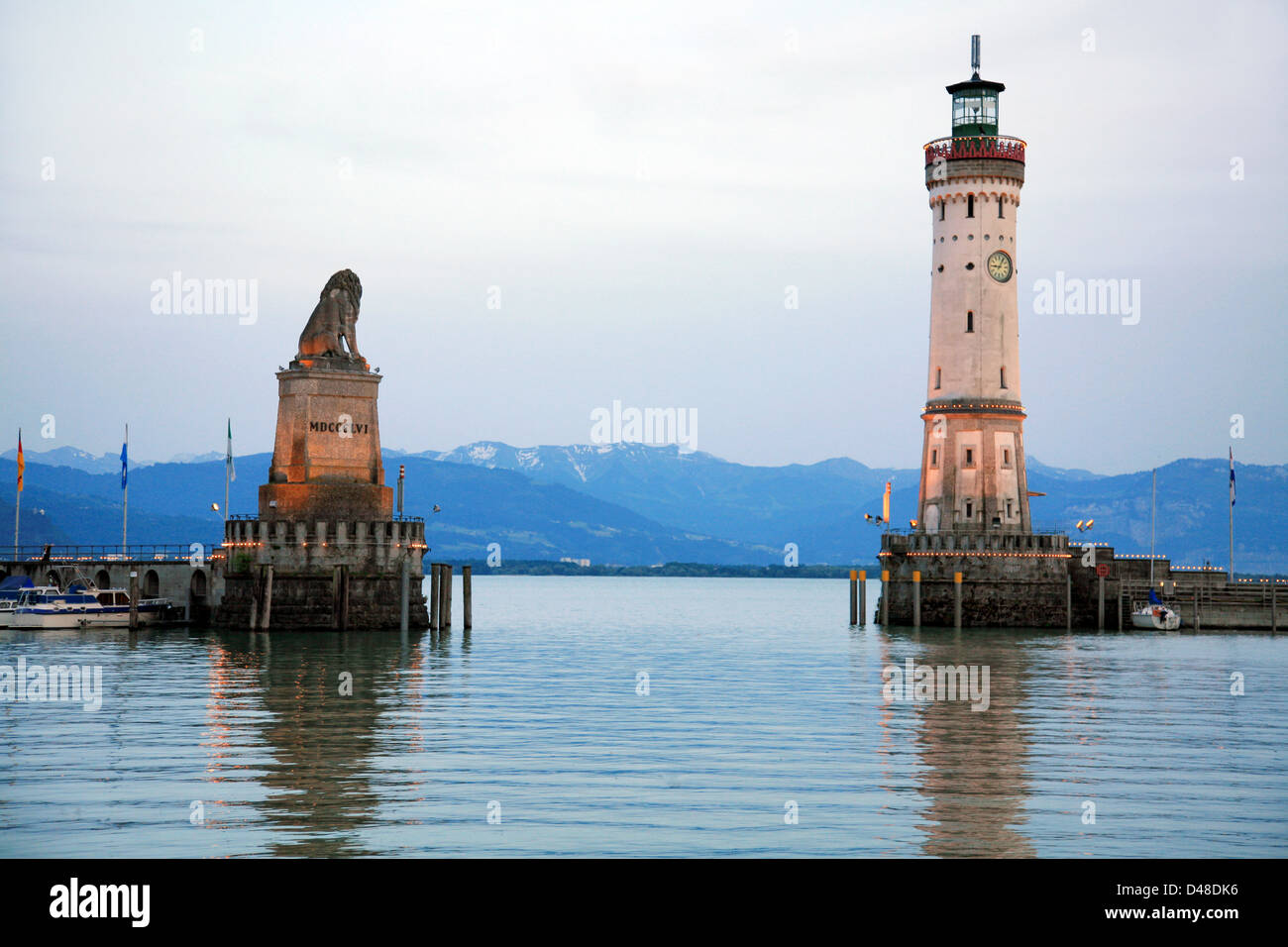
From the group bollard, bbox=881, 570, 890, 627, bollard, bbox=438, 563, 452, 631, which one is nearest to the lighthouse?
bollard, bbox=881, 570, 890, 627

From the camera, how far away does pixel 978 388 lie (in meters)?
85.2

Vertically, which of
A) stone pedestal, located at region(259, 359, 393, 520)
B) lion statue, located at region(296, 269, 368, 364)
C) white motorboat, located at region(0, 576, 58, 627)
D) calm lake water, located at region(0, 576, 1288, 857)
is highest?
A: lion statue, located at region(296, 269, 368, 364)

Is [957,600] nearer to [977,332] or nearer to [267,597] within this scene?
[977,332]

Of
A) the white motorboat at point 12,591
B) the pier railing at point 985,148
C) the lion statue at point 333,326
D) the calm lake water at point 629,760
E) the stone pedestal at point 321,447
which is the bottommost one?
the calm lake water at point 629,760

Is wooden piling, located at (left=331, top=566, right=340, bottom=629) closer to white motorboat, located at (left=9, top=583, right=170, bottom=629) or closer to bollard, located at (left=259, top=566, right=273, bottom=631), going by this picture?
bollard, located at (left=259, top=566, right=273, bottom=631)

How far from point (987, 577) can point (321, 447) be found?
39693mm

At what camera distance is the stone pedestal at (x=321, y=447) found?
73375 mm

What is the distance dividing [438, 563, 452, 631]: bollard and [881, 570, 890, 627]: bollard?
25.9 metres

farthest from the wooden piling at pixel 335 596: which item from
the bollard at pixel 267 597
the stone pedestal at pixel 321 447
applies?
the bollard at pixel 267 597

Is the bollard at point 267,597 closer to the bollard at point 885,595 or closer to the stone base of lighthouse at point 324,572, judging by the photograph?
the stone base of lighthouse at point 324,572

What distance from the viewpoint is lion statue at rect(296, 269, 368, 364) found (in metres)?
74.5

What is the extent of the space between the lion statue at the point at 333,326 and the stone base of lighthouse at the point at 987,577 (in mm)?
34589

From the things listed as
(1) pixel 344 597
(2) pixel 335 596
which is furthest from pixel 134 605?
(1) pixel 344 597
